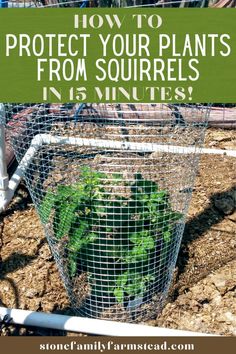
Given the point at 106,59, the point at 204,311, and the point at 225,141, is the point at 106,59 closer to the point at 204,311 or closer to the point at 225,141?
the point at 204,311

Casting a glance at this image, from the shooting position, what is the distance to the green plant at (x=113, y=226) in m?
1.95

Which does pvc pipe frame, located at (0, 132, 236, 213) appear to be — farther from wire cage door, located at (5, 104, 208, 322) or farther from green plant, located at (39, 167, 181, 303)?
green plant, located at (39, 167, 181, 303)

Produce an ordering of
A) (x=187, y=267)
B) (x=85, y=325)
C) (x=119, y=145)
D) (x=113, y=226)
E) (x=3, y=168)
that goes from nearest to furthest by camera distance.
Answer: (x=113, y=226) < (x=85, y=325) < (x=187, y=267) < (x=119, y=145) < (x=3, y=168)

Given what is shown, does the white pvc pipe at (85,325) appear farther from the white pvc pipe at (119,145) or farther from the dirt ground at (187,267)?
the white pvc pipe at (119,145)

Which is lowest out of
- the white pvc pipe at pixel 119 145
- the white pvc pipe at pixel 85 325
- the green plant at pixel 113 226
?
the white pvc pipe at pixel 85 325

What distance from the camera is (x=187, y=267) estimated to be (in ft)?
8.16

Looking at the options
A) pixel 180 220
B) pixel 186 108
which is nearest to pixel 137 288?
pixel 180 220

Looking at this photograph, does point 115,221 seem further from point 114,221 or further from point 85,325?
point 85,325

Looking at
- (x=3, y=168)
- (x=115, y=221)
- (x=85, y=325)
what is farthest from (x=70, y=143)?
(x=85, y=325)

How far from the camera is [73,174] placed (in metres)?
2.07

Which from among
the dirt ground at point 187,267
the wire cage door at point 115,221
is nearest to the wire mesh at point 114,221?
the wire cage door at point 115,221

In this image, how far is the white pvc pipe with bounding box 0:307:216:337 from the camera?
2.05m

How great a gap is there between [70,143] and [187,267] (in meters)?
0.81

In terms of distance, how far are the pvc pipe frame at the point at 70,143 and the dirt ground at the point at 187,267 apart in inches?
Answer: 5.0
